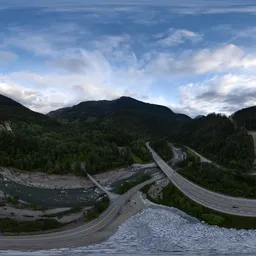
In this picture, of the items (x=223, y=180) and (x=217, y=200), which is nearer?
(x=217, y=200)

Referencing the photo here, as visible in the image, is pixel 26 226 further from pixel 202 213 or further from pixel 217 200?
pixel 217 200

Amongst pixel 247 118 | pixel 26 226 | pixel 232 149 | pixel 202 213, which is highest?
pixel 247 118

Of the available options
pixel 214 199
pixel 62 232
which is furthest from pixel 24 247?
pixel 214 199

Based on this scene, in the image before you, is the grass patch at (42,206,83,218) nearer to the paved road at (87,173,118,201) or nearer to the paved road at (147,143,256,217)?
the paved road at (87,173,118,201)

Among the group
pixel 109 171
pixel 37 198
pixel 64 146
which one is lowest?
pixel 37 198

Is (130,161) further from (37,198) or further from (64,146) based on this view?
(37,198)

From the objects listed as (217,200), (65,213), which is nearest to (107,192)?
(65,213)

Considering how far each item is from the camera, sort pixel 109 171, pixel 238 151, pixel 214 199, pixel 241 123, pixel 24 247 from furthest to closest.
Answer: pixel 241 123 → pixel 238 151 → pixel 109 171 → pixel 214 199 → pixel 24 247
